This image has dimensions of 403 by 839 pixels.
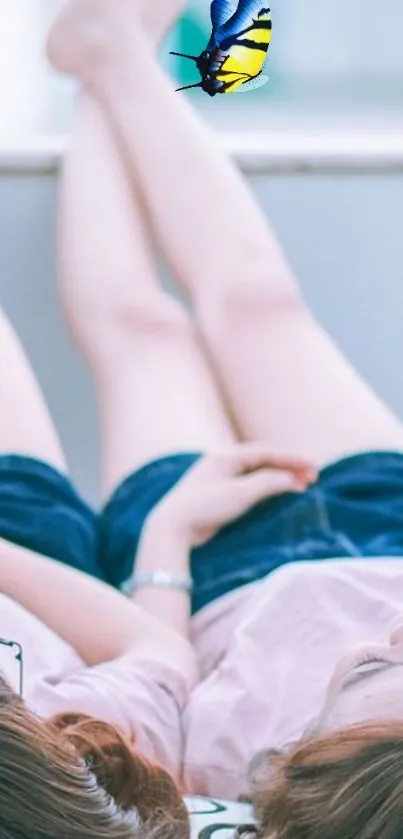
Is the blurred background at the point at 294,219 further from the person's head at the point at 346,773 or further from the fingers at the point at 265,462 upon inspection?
the person's head at the point at 346,773

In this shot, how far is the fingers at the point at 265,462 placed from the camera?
794 mm

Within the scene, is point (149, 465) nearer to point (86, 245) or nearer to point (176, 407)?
point (176, 407)

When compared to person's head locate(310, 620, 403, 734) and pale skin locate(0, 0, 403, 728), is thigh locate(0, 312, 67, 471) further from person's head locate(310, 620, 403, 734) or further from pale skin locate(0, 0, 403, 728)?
person's head locate(310, 620, 403, 734)

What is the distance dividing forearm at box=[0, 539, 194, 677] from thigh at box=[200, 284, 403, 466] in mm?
181

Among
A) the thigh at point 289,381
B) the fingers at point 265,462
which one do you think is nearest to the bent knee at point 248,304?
the thigh at point 289,381

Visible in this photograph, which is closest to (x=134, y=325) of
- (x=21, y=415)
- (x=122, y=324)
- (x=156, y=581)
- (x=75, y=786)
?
(x=122, y=324)

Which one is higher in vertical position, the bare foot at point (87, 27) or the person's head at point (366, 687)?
the bare foot at point (87, 27)

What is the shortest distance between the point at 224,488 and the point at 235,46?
38 centimetres

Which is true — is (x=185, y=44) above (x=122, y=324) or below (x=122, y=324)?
above

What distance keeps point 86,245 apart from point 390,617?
38cm

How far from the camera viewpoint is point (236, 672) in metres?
0.66

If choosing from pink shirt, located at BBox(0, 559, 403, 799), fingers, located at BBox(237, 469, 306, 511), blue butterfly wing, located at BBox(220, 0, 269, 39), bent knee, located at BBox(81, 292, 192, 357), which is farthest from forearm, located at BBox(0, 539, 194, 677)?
blue butterfly wing, located at BBox(220, 0, 269, 39)

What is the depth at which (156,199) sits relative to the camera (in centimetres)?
92

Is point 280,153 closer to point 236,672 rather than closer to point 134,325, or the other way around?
point 134,325
